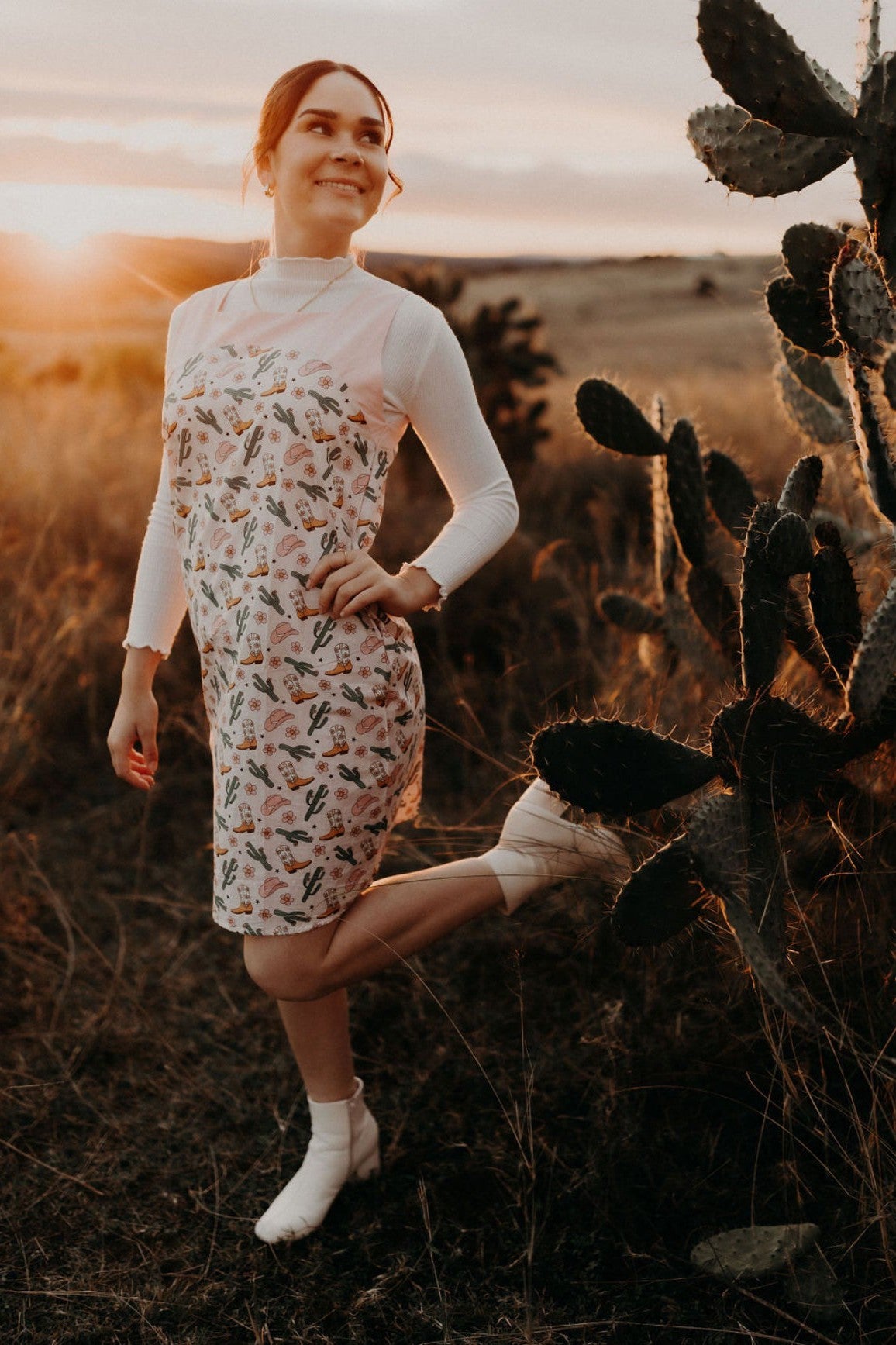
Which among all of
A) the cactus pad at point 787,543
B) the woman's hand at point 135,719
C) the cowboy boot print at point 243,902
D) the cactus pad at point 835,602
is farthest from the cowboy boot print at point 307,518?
the cactus pad at point 835,602

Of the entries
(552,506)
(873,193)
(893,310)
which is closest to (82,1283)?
(893,310)

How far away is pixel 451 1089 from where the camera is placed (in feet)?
7.82

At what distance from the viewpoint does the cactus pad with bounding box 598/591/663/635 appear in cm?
295

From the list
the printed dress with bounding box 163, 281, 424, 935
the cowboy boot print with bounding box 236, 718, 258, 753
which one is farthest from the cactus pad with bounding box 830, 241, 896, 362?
the cowboy boot print with bounding box 236, 718, 258, 753

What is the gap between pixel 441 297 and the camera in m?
7.19

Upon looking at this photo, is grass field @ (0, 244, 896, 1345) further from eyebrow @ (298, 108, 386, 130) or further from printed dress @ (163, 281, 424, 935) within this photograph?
eyebrow @ (298, 108, 386, 130)

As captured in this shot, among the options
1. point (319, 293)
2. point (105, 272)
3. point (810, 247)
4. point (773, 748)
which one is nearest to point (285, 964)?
point (773, 748)

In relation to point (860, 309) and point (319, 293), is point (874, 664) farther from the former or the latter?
point (319, 293)

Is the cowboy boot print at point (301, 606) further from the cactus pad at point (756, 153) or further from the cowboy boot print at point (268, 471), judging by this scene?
the cactus pad at point (756, 153)

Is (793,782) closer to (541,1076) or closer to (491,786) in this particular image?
(541,1076)

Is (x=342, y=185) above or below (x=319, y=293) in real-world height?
above

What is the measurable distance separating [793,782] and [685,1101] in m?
0.77

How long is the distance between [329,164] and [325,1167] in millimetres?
1727

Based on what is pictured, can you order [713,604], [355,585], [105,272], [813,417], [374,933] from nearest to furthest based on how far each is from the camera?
[355,585], [374,933], [713,604], [813,417], [105,272]
